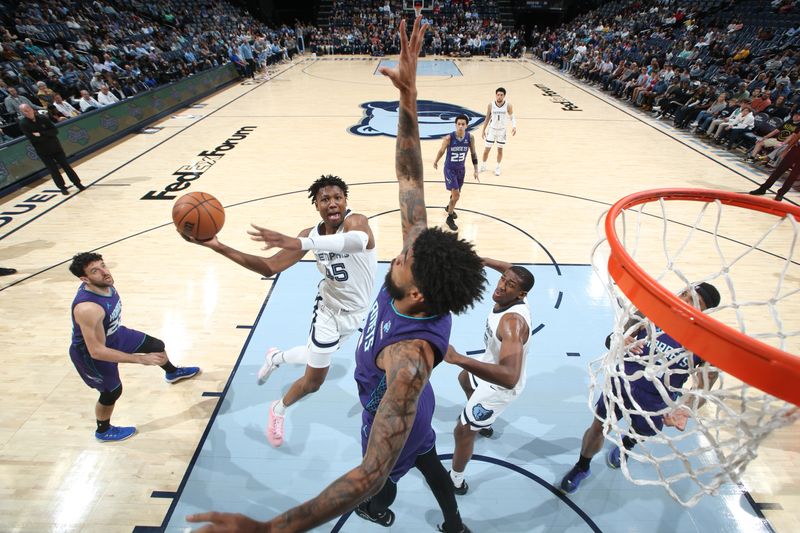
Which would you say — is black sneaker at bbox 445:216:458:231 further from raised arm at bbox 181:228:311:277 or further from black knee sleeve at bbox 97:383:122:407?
black knee sleeve at bbox 97:383:122:407

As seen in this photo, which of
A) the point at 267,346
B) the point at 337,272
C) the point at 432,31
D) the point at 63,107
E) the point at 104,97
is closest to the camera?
the point at 337,272

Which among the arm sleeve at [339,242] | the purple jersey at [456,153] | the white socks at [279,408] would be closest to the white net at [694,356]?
the arm sleeve at [339,242]

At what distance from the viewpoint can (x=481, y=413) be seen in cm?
284

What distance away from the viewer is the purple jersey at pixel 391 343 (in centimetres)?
183

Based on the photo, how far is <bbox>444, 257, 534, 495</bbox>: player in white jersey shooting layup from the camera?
2.50 metres

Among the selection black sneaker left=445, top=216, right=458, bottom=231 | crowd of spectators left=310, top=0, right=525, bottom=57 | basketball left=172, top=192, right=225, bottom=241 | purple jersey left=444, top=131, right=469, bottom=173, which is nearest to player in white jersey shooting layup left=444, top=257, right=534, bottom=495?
basketball left=172, top=192, right=225, bottom=241

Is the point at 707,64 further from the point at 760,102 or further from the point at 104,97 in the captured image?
the point at 104,97

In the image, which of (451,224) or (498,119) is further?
(498,119)

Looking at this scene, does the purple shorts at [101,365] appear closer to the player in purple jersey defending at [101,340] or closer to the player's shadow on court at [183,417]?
the player in purple jersey defending at [101,340]

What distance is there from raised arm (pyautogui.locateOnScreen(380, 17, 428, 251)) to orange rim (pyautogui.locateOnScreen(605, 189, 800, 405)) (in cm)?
103

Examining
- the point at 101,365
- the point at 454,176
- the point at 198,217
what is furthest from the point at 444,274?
the point at 454,176

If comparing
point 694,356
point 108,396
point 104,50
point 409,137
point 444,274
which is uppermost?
point 409,137

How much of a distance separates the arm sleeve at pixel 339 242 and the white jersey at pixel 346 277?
33cm

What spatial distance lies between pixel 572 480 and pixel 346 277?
83.7 inches
